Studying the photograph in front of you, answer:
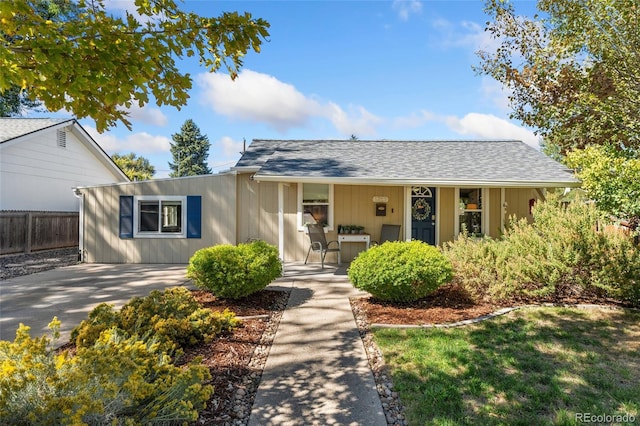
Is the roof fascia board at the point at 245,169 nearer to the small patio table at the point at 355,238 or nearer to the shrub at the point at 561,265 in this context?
the small patio table at the point at 355,238

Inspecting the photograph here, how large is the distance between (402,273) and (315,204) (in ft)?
16.5

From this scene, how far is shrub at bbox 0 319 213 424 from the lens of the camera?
1852mm

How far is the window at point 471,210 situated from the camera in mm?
9758

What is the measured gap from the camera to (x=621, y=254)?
5086 mm

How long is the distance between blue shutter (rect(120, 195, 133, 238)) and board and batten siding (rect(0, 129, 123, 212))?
5.28 m

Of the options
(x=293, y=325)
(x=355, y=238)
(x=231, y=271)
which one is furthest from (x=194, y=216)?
(x=293, y=325)

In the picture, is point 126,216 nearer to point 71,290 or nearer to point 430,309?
point 71,290

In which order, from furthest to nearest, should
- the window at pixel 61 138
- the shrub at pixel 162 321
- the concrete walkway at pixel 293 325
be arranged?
the window at pixel 61 138
the shrub at pixel 162 321
the concrete walkway at pixel 293 325

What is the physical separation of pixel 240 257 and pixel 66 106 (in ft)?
10.1

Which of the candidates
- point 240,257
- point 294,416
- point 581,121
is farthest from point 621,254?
point 240,257

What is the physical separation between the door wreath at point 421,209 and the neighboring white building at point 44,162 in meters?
13.6

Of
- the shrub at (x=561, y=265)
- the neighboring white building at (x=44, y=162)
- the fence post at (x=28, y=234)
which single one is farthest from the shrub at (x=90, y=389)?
the neighboring white building at (x=44, y=162)

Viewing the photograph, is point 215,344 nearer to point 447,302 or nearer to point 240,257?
point 240,257

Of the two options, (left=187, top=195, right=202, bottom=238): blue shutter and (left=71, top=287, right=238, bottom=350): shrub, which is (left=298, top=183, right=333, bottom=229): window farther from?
(left=71, top=287, right=238, bottom=350): shrub
